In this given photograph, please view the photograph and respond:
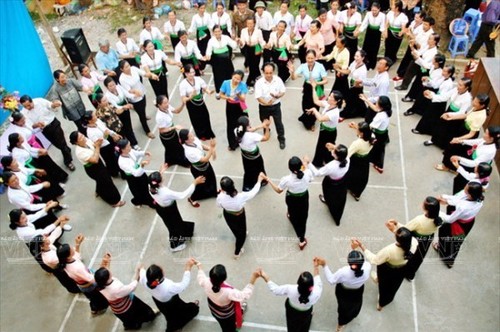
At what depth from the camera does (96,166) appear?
5676 millimetres

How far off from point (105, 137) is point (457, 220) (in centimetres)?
471

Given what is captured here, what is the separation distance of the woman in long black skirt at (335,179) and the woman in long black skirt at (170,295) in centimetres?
198

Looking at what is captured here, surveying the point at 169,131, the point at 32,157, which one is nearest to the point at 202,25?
the point at 169,131

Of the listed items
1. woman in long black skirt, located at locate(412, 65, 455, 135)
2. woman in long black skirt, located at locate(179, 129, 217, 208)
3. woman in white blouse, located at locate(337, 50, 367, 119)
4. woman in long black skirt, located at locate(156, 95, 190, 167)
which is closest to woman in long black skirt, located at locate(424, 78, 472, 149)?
woman in long black skirt, located at locate(412, 65, 455, 135)

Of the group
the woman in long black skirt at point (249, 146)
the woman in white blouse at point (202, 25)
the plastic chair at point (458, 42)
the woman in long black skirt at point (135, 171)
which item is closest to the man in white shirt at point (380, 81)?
the woman in long black skirt at point (249, 146)

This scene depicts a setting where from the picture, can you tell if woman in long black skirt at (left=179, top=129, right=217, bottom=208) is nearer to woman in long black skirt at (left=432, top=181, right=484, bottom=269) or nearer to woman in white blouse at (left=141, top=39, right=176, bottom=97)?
woman in white blouse at (left=141, top=39, right=176, bottom=97)

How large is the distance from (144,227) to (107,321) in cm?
139

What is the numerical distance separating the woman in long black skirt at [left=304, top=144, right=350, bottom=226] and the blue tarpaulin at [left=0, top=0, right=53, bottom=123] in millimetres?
6014

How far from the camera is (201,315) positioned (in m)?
4.82

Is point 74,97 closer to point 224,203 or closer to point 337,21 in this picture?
point 224,203

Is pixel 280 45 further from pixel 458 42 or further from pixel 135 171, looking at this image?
pixel 458 42

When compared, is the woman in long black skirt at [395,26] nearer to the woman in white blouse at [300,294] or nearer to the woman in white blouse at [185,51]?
the woman in white blouse at [185,51]

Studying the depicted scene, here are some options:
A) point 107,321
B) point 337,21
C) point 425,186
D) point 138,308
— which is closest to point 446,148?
point 425,186

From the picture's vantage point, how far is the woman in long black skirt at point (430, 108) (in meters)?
5.96
